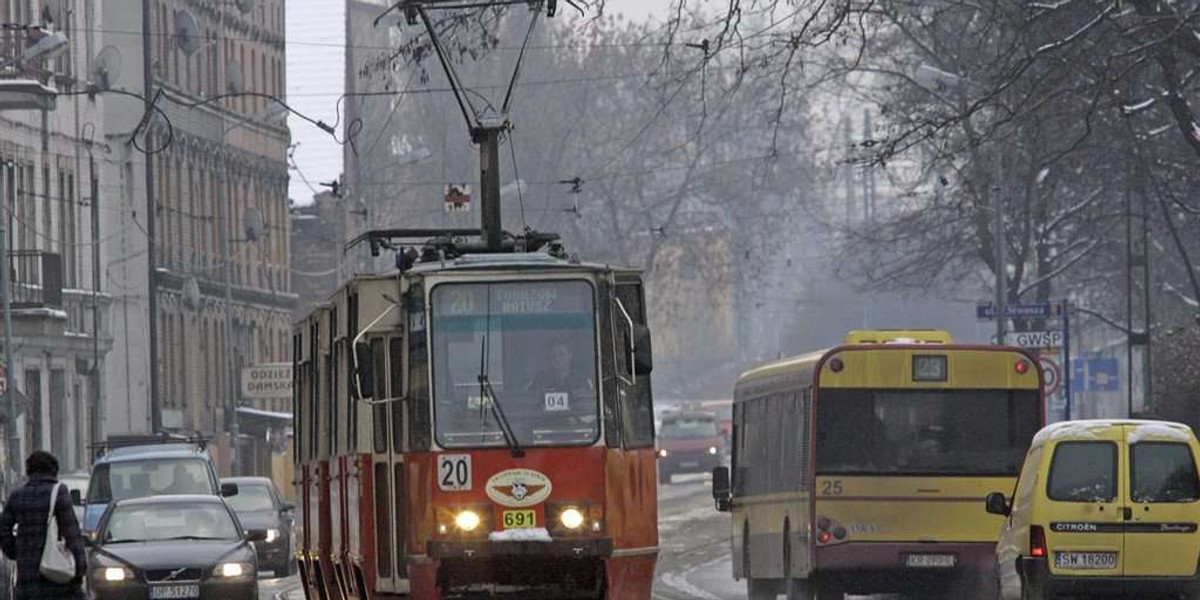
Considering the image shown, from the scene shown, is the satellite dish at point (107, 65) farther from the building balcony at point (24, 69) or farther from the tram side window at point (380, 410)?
the tram side window at point (380, 410)

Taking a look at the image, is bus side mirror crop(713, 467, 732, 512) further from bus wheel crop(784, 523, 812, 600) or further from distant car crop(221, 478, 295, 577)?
distant car crop(221, 478, 295, 577)

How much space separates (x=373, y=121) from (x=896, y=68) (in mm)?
55608

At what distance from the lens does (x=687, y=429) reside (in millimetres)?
93812

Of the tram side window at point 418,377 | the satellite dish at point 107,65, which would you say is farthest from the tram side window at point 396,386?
the satellite dish at point 107,65

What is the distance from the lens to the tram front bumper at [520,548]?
21859mm

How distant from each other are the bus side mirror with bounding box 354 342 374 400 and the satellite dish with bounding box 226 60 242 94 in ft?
213

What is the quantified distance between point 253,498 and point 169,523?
13555 mm

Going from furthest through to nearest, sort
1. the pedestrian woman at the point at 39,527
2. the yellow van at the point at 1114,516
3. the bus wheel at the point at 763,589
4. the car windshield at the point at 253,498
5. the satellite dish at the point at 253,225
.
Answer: the satellite dish at the point at 253,225 → the car windshield at the point at 253,498 → the bus wheel at the point at 763,589 → the yellow van at the point at 1114,516 → the pedestrian woman at the point at 39,527

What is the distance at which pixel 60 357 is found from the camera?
224ft

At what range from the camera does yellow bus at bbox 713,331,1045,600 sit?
29172 mm

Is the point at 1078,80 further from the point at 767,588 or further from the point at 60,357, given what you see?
the point at 60,357

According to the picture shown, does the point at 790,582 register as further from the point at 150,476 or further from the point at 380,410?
the point at 150,476

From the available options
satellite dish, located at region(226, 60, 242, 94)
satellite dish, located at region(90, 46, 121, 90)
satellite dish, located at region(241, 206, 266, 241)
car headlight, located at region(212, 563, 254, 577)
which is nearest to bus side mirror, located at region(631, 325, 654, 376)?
car headlight, located at region(212, 563, 254, 577)

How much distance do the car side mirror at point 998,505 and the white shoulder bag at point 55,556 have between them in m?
8.63
